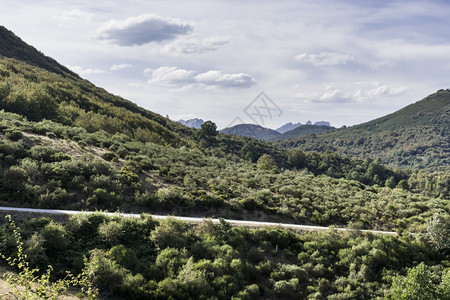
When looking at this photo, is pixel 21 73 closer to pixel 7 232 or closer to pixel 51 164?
pixel 51 164

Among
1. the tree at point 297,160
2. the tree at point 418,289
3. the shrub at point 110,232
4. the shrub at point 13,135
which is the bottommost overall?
the tree at point 418,289

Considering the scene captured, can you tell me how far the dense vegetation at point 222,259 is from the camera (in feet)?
31.9

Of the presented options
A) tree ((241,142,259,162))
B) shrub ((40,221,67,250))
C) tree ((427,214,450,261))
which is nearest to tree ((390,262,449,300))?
tree ((427,214,450,261))

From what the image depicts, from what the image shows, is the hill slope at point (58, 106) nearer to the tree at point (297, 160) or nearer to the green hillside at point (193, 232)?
the green hillside at point (193, 232)

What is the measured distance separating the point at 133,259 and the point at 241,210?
1018cm

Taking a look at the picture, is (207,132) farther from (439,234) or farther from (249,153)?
(439,234)

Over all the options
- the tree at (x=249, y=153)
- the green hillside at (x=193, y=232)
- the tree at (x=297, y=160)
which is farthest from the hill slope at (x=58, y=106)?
the tree at (x=297, y=160)

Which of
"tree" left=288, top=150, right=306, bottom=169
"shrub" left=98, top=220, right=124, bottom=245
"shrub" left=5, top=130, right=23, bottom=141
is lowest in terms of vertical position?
"shrub" left=98, top=220, right=124, bottom=245

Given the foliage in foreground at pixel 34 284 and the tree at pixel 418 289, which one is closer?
the foliage in foreground at pixel 34 284

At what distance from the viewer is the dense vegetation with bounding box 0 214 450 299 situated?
31.9 ft

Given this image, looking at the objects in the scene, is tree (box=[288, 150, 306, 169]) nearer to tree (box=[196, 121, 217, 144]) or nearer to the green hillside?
tree (box=[196, 121, 217, 144])

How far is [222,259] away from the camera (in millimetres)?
12039

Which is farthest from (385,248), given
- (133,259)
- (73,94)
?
(73,94)

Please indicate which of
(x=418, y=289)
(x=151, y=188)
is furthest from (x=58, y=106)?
(x=418, y=289)
